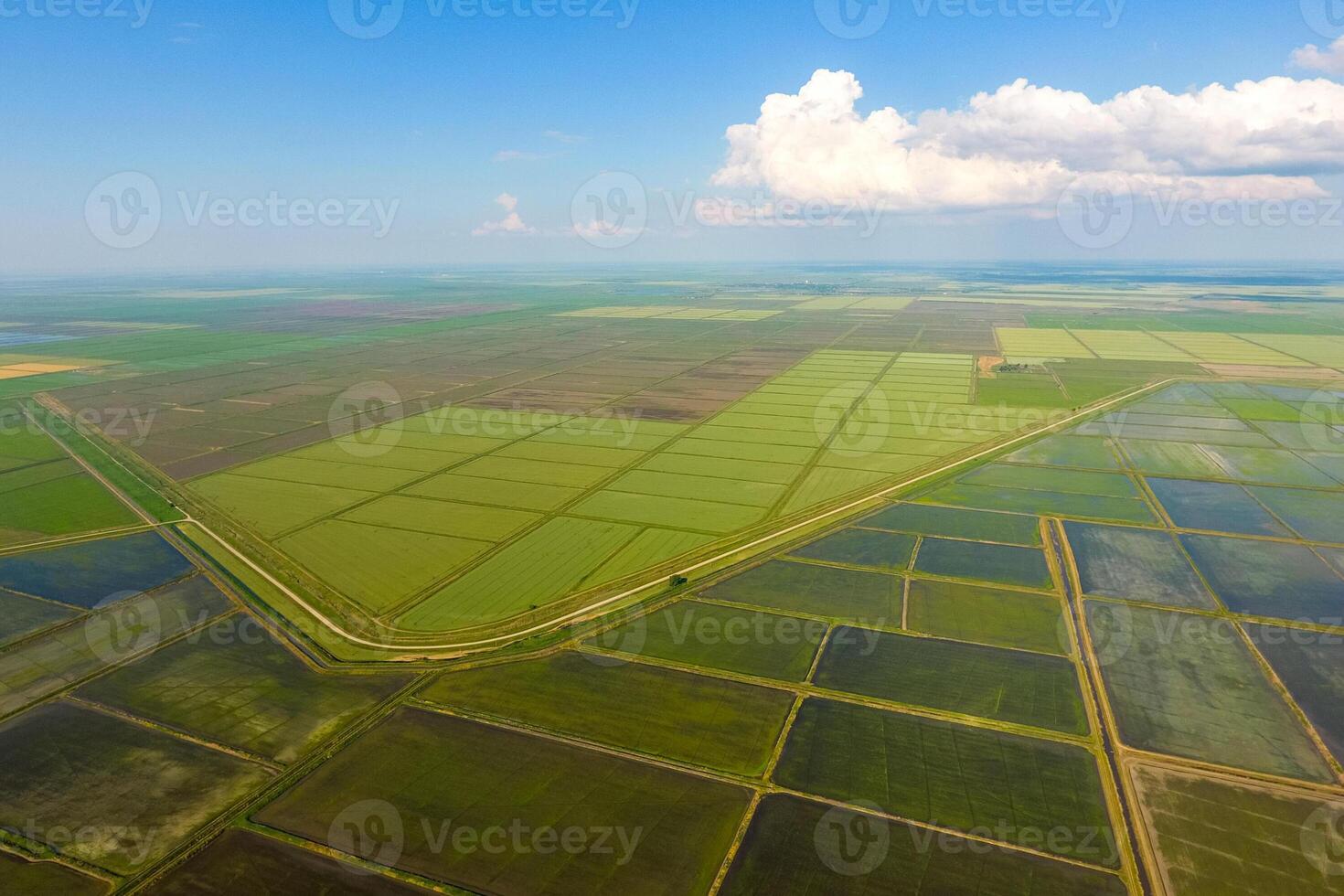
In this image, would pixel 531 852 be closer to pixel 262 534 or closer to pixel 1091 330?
pixel 262 534

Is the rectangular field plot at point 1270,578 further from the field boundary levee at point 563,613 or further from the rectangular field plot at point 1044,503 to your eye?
the field boundary levee at point 563,613

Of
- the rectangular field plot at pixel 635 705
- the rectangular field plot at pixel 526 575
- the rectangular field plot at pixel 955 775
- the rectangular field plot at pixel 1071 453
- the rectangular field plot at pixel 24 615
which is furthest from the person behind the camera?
the rectangular field plot at pixel 1071 453

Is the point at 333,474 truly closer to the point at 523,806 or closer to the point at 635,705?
the point at 635,705

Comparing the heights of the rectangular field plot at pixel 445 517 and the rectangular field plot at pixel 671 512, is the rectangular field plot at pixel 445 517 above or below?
above

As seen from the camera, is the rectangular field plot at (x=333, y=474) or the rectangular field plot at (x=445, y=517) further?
the rectangular field plot at (x=333, y=474)

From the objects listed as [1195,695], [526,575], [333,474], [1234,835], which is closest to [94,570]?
[333,474]

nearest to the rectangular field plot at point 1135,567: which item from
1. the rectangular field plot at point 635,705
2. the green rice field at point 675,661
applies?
the green rice field at point 675,661
